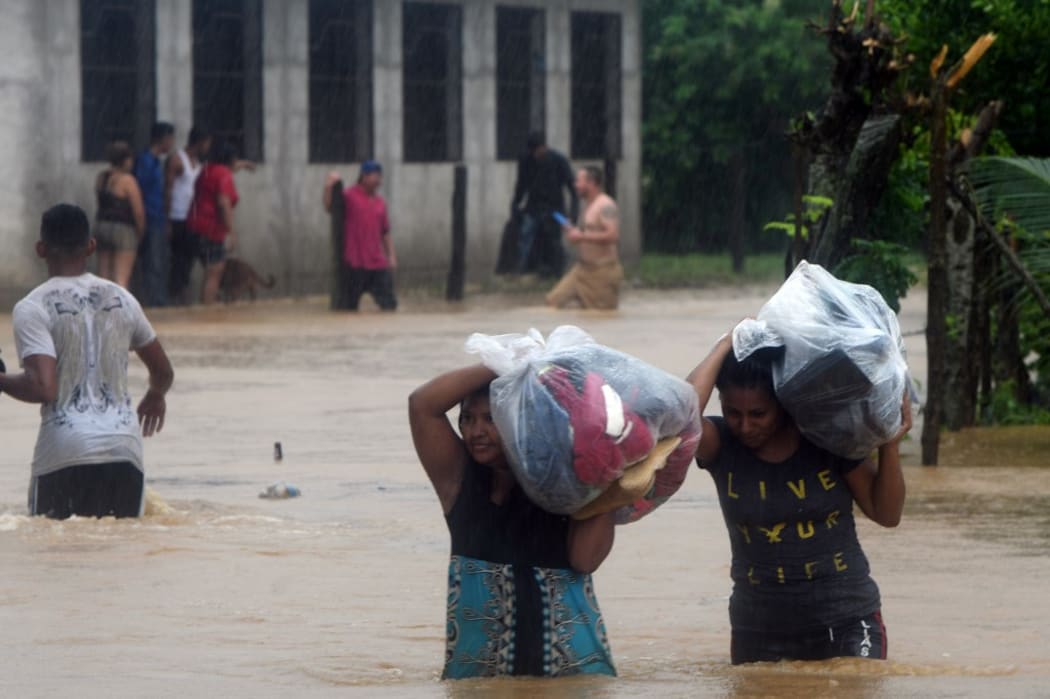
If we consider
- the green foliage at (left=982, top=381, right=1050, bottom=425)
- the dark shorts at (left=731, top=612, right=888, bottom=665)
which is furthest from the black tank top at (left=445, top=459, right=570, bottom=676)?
the green foliage at (left=982, top=381, right=1050, bottom=425)

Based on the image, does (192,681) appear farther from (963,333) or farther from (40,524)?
(963,333)

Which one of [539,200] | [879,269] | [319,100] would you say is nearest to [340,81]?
[319,100]

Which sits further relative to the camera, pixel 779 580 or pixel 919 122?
pixel 919 122

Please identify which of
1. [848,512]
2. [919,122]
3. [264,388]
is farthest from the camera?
[264,388]

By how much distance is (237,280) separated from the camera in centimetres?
2220

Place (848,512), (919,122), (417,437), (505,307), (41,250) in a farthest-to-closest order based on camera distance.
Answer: (505,307) < (919,122) < (41,250) < (848,512) < (417,437)

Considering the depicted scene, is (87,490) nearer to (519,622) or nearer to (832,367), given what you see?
(519,622)

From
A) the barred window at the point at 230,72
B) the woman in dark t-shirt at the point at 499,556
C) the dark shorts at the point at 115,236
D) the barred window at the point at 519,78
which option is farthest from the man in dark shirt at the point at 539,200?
the woman in dark t-shirt at the point at 499,556

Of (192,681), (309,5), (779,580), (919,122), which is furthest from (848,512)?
(309,5)

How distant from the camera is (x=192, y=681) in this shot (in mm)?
5727

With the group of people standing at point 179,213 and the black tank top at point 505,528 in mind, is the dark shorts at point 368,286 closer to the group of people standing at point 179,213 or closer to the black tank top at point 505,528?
the group of people standing at point 179,213

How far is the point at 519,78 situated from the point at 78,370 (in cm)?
1989

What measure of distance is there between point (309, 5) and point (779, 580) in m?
19.6

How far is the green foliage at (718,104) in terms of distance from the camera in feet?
105
